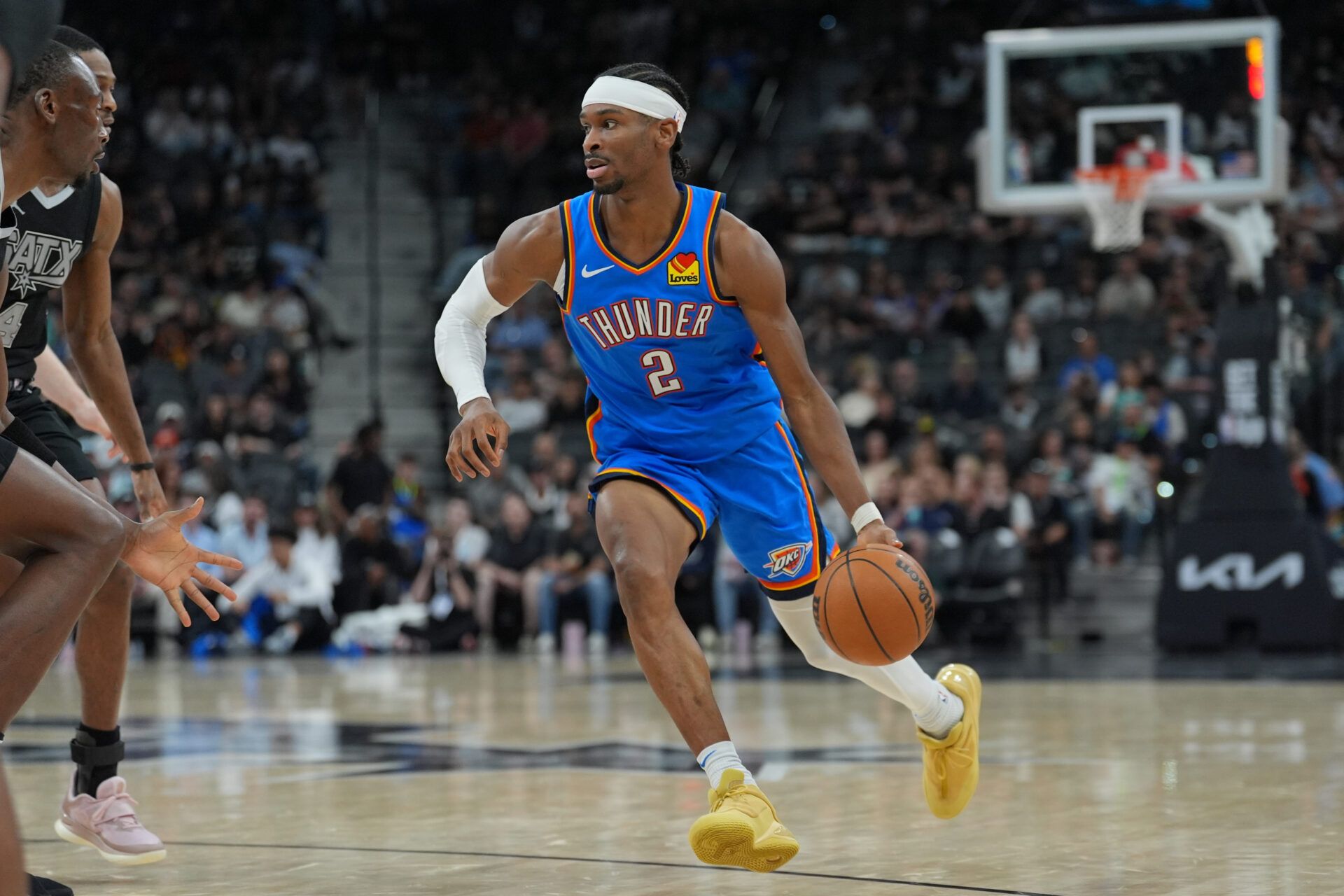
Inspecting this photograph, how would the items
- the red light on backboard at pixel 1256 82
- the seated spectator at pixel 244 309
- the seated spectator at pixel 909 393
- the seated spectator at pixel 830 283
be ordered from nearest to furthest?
the red light on backboard at pixel 1256 82 → the seated spectator at pixel 909 393 → the seated spectator at pixel 830 283 → the seated spectator at pixel 244 309

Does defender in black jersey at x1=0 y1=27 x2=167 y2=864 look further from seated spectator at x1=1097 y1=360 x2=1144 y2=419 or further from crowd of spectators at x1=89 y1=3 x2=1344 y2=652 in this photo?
seated spectator at x1=1097 y1=360 x2=1144 y2=419

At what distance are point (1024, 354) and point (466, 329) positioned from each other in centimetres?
1142

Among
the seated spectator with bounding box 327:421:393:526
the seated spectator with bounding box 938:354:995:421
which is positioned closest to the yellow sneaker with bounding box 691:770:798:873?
the seated spectator with bounding box 938:354:995:421

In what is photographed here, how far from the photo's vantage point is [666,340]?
15.6 ft

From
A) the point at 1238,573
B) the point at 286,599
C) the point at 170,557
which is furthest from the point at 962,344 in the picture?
the point at 170,557

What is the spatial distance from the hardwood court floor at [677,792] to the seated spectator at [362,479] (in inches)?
215

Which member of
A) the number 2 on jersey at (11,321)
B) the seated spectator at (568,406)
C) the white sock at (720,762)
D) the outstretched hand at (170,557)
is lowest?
the white sock at (720,762)

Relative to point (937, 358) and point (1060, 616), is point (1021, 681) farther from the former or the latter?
point (937, 358)

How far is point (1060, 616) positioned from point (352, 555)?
5940 mm

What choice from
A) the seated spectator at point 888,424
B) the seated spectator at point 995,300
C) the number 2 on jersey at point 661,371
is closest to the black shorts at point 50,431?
the number 2 on jersey at point 661,371

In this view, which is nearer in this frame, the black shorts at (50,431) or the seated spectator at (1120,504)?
the black shorts at (50,431)

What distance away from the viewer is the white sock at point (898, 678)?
16.3 ft

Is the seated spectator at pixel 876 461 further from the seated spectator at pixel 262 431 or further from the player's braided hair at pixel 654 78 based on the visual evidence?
the player's braided hair at pixel 654 78

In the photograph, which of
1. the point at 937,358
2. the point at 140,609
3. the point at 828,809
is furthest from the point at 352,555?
the point at 828,809
